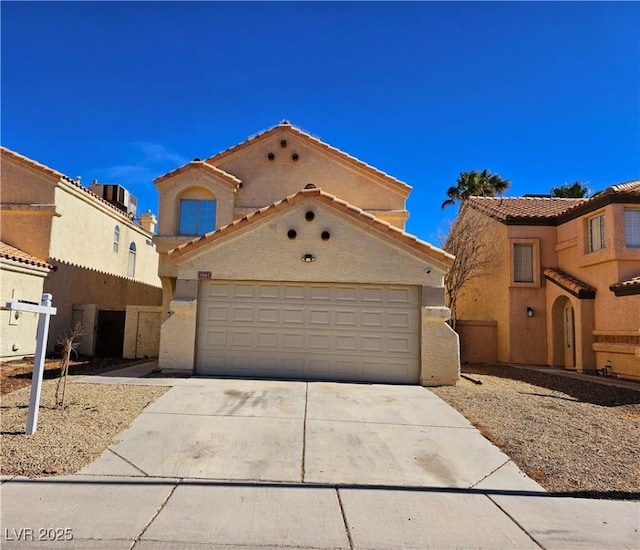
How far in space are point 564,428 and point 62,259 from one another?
54.6ft

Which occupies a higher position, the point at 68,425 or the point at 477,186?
the point at 477,186

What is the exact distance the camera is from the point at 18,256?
14.5m

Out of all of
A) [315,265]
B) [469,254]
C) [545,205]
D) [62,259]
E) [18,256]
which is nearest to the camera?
[315,265]

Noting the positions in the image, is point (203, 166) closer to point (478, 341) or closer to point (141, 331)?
point (141, 331)

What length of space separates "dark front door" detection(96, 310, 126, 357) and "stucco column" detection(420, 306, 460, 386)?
36.1ft

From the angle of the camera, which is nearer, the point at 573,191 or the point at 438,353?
A: the point at 438,353

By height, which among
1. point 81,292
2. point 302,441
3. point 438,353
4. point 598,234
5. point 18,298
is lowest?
point 302,441

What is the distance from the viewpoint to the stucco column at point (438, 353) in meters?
10.7

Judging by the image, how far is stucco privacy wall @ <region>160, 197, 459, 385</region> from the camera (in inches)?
426

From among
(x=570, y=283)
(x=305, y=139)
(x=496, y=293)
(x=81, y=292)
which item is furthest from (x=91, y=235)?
(x=570, y=283)

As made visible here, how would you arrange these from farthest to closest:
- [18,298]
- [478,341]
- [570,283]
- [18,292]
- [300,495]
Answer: [478,341]
[570,283]
[18,292]
[18,298]
[300,495]

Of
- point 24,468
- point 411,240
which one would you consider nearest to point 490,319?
point 411,240

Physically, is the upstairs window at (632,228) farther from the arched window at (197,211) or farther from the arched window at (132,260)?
the arched window at (132,260)

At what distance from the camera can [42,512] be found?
4.09 meters
